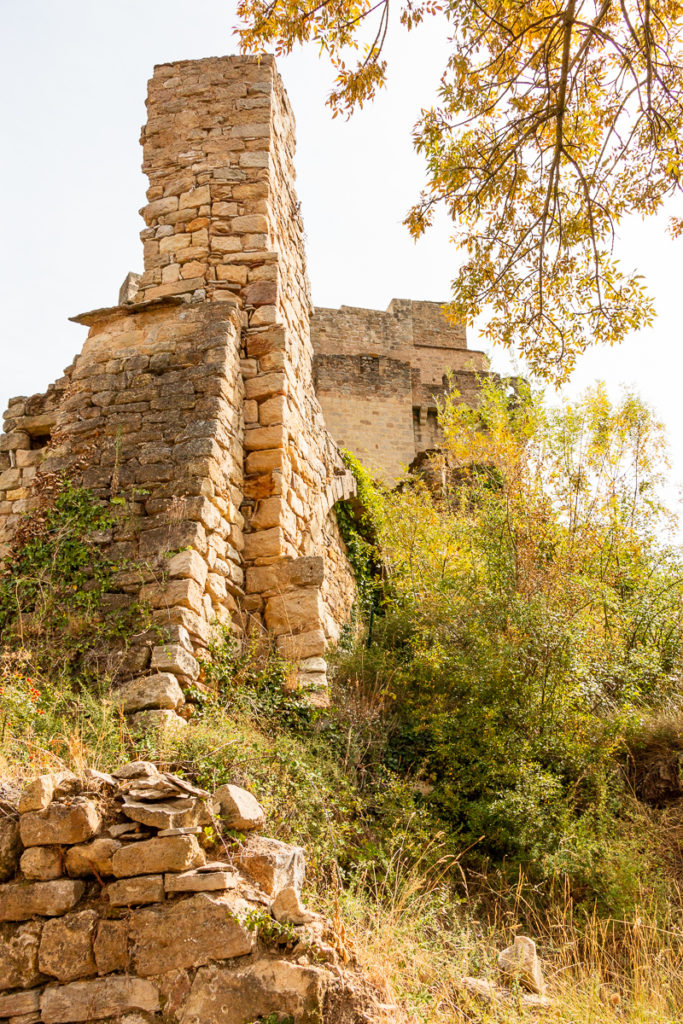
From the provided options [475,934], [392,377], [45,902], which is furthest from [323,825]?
[392,377]

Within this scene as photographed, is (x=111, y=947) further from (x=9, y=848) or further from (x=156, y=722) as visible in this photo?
(x=156, y=722)

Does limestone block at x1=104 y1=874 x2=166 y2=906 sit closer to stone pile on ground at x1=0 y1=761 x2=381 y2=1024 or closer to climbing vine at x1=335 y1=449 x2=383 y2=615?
stone pile on ground at x1=0 y1=761 x2=381 y2=1024

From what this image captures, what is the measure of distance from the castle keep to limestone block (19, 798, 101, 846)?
1158 millimetres

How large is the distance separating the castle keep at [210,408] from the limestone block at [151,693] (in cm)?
2

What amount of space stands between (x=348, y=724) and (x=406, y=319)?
19687 mm

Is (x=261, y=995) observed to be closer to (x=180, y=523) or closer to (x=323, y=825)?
(x=323, y=825)

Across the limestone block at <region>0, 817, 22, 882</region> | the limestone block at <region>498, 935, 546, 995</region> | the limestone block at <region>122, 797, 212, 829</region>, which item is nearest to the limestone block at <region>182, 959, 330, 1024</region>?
the limestone block at <region>122, 797, 212, 829</region>

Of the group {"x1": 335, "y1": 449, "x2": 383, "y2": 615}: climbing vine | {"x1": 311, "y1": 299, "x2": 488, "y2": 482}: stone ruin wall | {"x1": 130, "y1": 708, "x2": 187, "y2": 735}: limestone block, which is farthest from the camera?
{"x1": 311, "y1": 299, "x2": 488, "y2": 482}: stone ruin wall

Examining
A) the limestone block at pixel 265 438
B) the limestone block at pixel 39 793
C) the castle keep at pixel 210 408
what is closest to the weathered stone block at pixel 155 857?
the limestone block at pixel 39 793

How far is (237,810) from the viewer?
3.38 metres

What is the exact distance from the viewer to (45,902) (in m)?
3.05

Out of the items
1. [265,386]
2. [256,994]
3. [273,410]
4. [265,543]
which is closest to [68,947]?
[256,994]

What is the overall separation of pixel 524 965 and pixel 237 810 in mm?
1562

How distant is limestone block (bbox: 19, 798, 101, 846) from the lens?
3.11 meters
